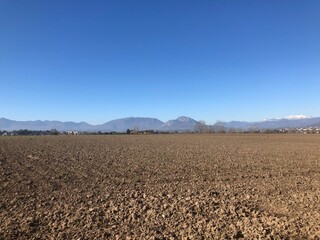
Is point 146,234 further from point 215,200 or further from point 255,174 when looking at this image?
point 255,174

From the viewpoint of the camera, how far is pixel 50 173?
18.9 m

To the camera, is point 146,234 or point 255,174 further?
point 255,174

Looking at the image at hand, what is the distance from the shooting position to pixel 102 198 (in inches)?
478

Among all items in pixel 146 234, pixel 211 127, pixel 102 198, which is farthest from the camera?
pixel 211 127

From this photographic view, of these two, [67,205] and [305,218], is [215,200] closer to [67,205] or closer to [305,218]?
[305,218]

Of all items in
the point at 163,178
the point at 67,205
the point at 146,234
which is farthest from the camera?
the point at 163,178

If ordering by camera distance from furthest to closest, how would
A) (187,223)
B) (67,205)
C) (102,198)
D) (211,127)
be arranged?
(211,127)
(102,198)
(67,205)
(187,223)

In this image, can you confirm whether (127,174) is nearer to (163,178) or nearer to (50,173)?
(163,178)

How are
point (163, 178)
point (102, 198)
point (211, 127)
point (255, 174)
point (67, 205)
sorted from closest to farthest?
1. point (67, 205)
2. point (102, 198)
3. point (163, 178)
4. point (255, 174)
5. point (211, 127)

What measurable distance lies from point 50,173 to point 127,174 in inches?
156

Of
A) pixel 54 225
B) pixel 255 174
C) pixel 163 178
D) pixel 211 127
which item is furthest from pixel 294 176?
pixel 211 127

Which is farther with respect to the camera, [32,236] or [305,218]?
[305,218]

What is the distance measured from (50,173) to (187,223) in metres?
11.6

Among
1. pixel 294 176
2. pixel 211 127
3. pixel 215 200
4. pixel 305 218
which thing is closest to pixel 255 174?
pixel 294 176
